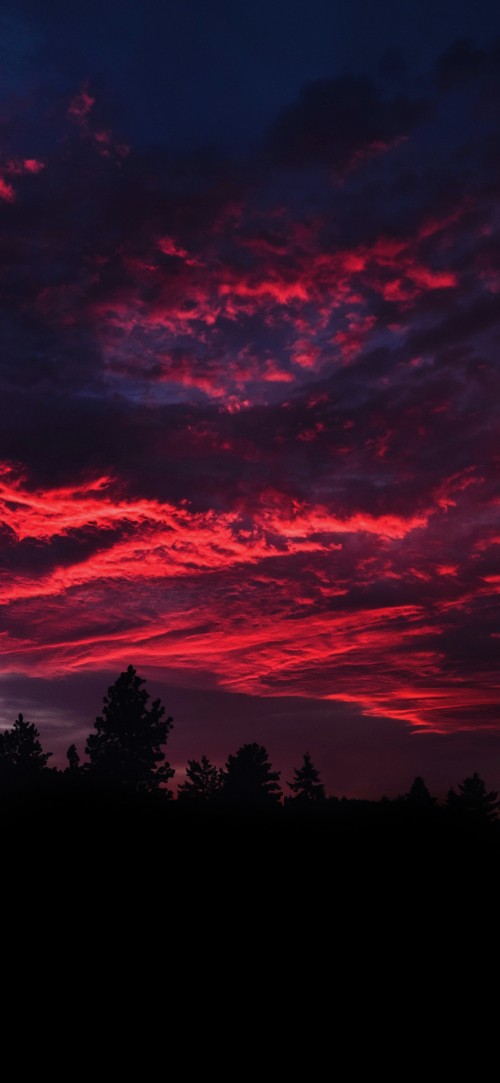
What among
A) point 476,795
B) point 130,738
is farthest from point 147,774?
point 476,795

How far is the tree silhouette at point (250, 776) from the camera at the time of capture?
250 ft

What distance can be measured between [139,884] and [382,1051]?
7.36 metres

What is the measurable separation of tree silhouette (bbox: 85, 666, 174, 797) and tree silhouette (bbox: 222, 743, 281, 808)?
39.5 ft

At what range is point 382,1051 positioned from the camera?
510 inches

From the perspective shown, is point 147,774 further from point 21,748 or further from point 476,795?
point 476,795

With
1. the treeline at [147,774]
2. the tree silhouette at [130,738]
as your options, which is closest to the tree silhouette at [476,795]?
the treeline at [147,774]

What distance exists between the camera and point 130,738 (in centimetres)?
6625

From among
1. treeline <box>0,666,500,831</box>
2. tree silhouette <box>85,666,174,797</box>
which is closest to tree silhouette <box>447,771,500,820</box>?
treeline <box>0,666,500,831</box>

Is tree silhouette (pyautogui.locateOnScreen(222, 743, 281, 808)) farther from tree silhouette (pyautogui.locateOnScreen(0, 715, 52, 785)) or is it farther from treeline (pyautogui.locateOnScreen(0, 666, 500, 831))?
tree silhouette (pyautogui.locateOnScreen(0, 715, 52, 785))

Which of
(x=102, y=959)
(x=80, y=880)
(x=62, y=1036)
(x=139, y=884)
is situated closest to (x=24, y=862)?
(x=80, y=880)

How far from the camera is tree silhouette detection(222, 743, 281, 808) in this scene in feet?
250

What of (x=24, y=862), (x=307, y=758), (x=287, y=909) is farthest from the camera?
(x=307, y=758)

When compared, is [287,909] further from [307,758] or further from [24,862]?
[307,758]

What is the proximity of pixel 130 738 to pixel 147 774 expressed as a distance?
323 cm
